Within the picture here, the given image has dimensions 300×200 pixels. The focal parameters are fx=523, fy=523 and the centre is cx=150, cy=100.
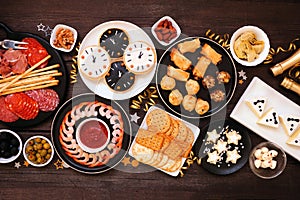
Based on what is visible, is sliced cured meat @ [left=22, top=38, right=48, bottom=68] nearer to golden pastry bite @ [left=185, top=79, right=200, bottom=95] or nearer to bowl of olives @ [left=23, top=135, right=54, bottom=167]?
bowl of olives @ [left=23, top=135, right=54, bottom=167]

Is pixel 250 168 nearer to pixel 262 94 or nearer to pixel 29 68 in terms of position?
pixel 262 94

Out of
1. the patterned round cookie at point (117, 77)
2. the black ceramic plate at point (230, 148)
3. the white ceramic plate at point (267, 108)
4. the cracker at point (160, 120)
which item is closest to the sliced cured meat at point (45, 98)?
the patterned round cookie at point (117, 77)

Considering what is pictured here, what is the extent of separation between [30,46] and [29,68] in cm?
9

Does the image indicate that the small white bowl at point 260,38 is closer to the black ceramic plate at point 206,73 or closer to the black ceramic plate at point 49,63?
the black ceramic plate at point 206,73

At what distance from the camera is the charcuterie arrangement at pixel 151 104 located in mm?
2023

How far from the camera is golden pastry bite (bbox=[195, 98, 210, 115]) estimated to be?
202 cm

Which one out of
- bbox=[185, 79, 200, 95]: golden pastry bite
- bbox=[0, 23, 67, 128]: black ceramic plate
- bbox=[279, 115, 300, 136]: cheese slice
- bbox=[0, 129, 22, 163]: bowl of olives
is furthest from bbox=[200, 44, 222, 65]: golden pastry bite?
bbox=[0, 129, 22, 163]: bowl of olives

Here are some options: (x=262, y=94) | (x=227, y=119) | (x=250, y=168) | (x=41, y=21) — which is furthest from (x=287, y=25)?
(x=41, y=21)

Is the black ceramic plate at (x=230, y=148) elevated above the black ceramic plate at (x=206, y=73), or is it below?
below

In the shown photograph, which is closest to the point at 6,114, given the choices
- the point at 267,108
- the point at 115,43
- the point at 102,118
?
the point at 102,118

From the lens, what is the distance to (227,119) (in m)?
2.06

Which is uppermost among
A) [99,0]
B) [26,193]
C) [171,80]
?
[99,0]

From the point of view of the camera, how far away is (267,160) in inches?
79.4

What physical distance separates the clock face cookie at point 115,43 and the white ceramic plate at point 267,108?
0.51 m
